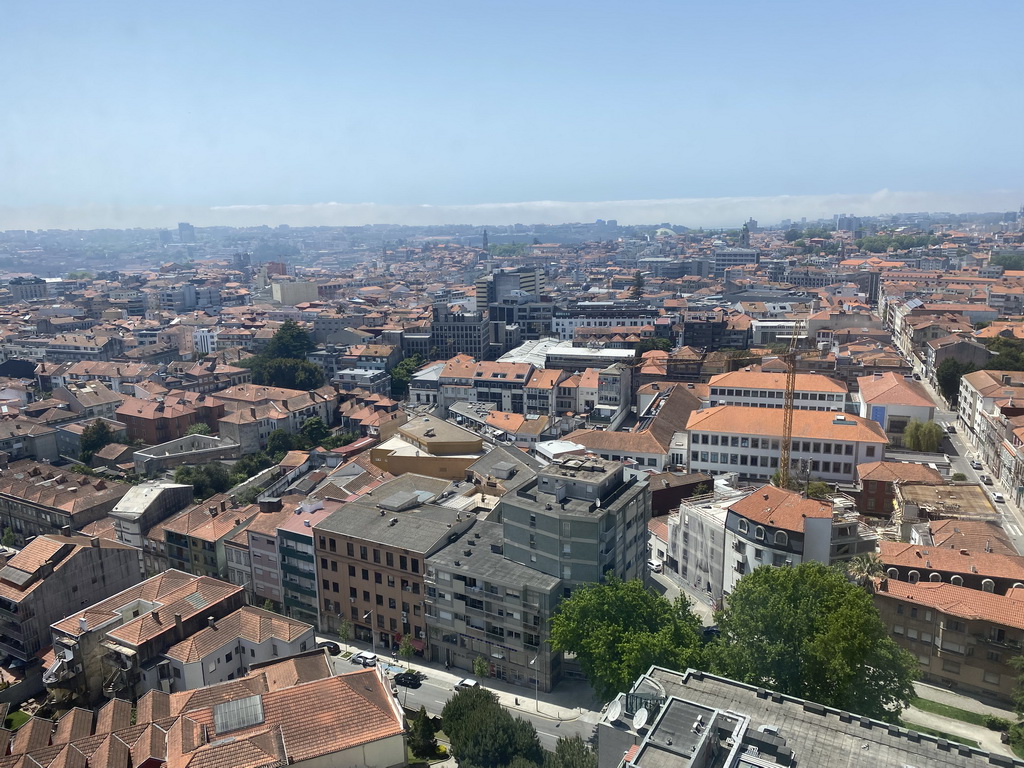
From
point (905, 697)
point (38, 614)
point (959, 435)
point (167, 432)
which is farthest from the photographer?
point (167, 432)

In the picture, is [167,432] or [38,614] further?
[167,432]

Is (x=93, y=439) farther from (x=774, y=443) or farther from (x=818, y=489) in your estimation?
(x=818, y=489)

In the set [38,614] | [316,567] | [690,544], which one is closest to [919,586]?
[690,544]

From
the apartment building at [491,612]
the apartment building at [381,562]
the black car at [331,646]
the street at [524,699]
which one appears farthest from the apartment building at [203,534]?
the apartment building at [491,612]

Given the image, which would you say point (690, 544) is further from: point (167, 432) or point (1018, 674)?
point (167, 432)

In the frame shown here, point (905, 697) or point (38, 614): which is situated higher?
point (905, 697)
